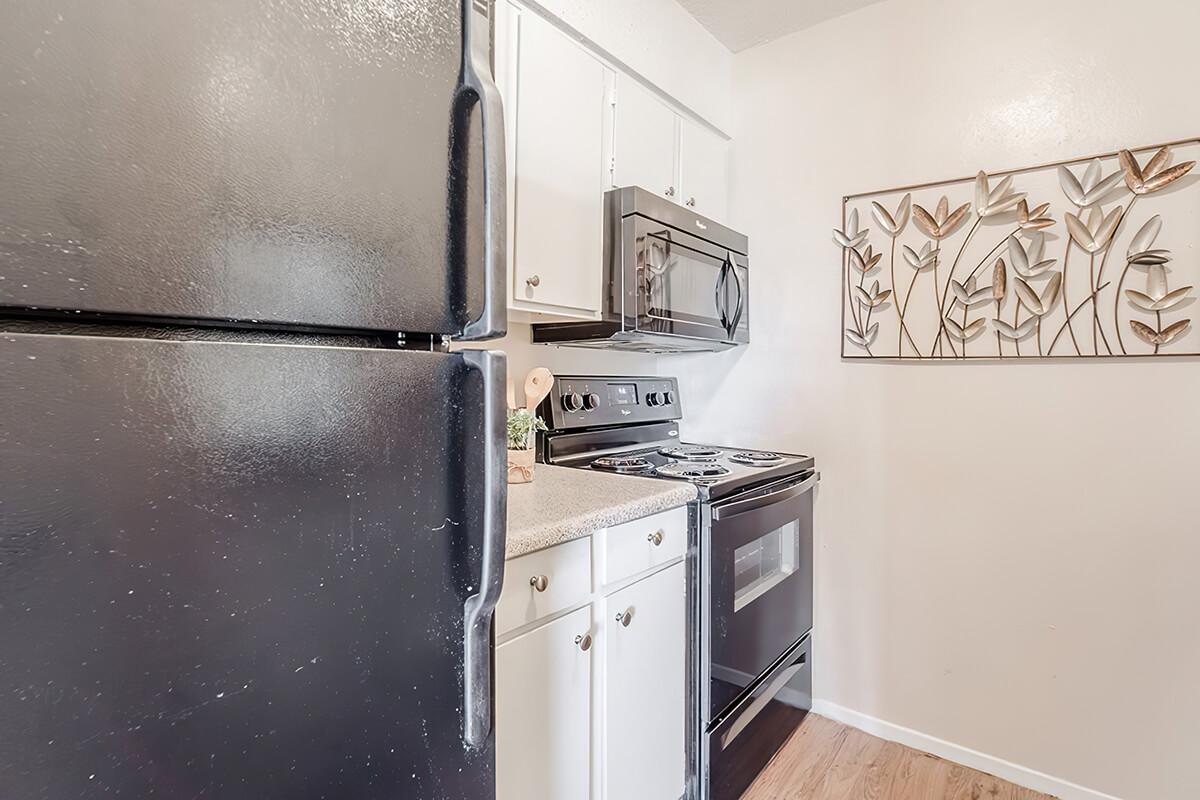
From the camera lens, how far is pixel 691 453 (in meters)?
2.18

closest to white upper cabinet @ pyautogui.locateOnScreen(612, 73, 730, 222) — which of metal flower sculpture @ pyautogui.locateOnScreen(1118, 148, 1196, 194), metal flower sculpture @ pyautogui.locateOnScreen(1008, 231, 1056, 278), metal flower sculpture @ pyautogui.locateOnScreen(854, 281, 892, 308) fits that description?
metal flower sculpture @ pyautogui.locateOnScreen(854, 281, 892, 308)

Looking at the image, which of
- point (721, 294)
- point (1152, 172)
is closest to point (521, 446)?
point (721, 294)

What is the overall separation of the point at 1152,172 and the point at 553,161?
65.4 inches

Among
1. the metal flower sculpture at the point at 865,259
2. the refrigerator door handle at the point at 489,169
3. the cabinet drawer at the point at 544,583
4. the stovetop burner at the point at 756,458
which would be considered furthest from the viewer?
the metal flower sculpture at the point at 865,259

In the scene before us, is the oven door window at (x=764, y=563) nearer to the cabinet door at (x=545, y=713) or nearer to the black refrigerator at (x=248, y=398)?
the cabinet door at (x=545, y=713)

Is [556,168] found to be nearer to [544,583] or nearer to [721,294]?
[721,294]

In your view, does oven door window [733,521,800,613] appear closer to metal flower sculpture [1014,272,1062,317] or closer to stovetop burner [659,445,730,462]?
stovetop burner [659,445,730,462]

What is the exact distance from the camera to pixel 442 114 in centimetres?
68

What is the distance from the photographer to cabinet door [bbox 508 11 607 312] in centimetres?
150

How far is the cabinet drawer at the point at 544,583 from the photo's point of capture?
105 centimetres

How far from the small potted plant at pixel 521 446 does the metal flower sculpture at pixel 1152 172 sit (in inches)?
71.9

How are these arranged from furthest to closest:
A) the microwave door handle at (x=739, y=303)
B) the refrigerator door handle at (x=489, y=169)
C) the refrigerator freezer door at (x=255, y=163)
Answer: the microwave door handle at (x=739, y=303) → the refrigerator door handle at (x=489, y=169) → the refrigerator freezer door at (x=255, y=163)

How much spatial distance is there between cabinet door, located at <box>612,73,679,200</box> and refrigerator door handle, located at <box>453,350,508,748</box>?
1267 mm

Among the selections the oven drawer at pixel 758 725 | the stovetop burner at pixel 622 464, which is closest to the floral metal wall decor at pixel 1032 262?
the stovetop burner at pixel 622 464
